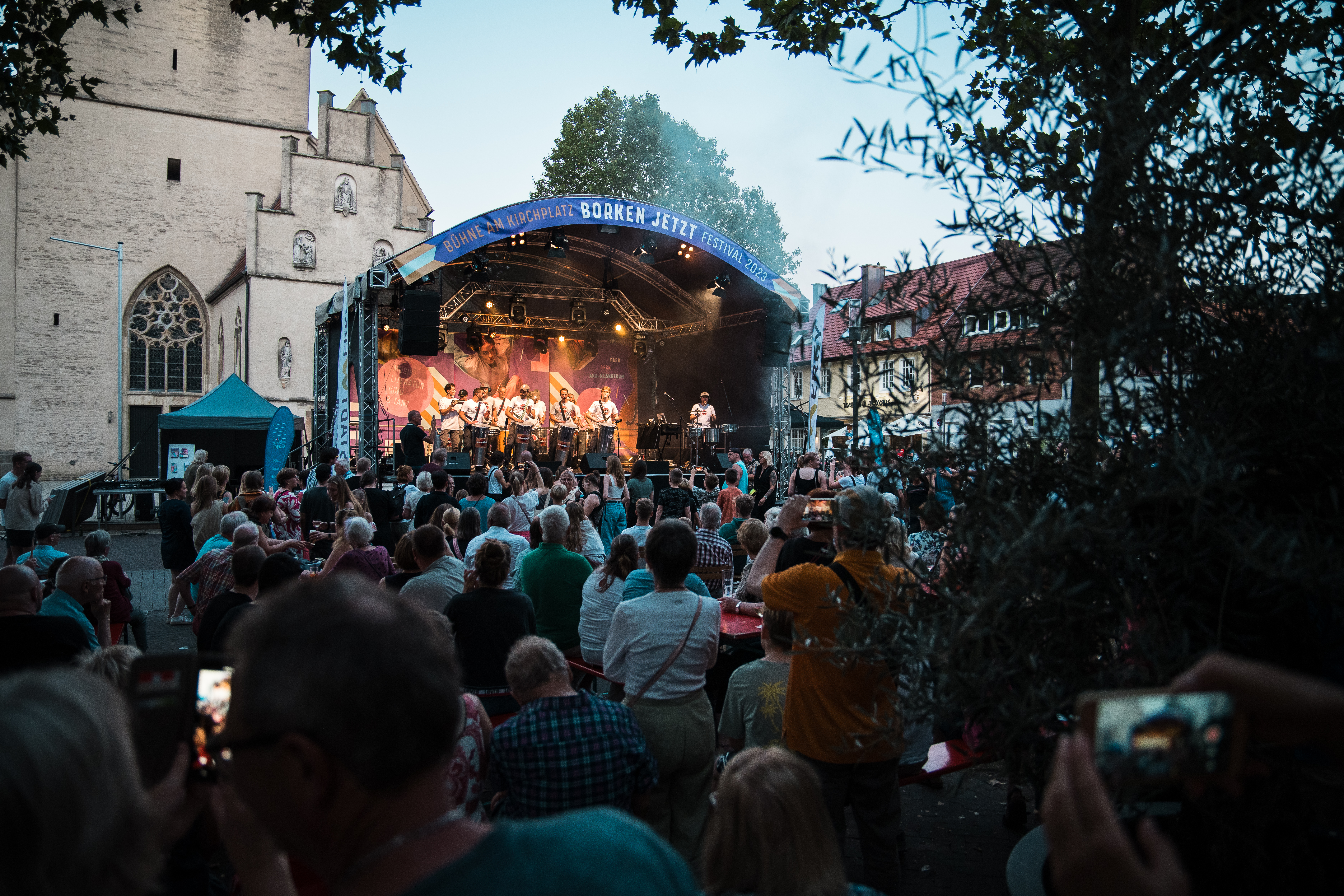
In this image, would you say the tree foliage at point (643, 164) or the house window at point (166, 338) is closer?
the house window at point (166, 338)

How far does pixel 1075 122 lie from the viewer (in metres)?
2.75

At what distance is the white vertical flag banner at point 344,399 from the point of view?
46.5 feet

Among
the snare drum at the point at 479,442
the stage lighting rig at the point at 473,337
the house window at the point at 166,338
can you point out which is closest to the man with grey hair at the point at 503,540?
the snare drum at the point at 479,442

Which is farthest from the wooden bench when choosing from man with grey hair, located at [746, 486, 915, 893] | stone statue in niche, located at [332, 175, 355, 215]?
stone statue in niche, located at [332, 175, 355, 215]

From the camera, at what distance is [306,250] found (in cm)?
2383

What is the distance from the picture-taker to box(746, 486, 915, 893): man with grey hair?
2.91 metres

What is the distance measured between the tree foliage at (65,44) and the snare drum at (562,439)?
40.9ft

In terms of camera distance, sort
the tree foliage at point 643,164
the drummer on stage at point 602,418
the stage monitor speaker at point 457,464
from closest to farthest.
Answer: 1. the stage monitor speaker at point 457,464
2. the drummer on stage at point 602,418
3. the tree foliage at point 643,164

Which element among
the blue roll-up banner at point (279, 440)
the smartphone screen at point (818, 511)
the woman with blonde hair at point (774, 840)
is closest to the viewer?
the woman with blonde hair at point (774, 840)

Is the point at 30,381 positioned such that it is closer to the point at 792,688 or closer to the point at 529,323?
the point at 529,323

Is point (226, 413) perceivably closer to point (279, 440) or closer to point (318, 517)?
point (279, 440)

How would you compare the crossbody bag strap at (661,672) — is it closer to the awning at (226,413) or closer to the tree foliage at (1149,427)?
the tree foliage at (1149,427)

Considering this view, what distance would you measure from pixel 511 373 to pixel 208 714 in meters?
21.1

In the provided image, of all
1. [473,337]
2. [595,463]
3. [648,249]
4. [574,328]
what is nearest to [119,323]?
[473,337]
